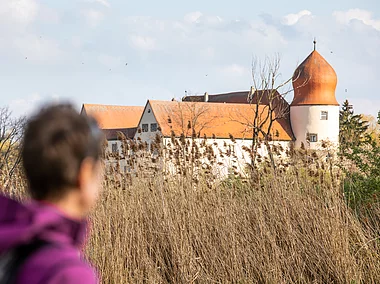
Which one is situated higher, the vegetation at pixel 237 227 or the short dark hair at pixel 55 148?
the short dark hair at pixel 55 148

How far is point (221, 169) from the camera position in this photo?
317 inches

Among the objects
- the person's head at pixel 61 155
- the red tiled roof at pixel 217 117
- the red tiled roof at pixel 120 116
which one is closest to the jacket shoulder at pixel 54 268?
the person's head at pixel 61 155

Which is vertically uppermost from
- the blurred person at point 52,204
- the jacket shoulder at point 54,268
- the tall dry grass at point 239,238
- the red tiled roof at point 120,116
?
the red tiled roof at point 120,116

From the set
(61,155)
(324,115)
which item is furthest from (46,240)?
(324,115)

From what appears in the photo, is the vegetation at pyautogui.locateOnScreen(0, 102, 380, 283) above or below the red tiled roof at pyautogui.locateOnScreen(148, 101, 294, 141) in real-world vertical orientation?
below

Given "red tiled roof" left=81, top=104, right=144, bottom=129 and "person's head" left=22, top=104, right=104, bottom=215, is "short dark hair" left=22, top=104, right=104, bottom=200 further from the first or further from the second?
"red tiled roof" left=81, top=104, right=144, bottom=129

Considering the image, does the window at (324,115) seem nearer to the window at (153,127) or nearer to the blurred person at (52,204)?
the window at (153,127)

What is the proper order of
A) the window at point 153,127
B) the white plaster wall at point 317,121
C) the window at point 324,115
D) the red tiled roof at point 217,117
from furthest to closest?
the window at point 324,115 < the white plaster wall at point 317,121 < the window at point 153,127 < the red tiled roof at point 217,117

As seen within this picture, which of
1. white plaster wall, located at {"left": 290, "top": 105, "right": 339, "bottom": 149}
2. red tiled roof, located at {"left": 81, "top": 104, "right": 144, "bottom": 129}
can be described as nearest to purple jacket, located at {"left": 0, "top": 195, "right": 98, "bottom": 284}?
white plaster wall, located at {"left": 290, "top": 105, "right": 339, "bottom": 149}

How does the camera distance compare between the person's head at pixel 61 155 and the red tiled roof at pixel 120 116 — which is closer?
the person's head at pixel 61 155

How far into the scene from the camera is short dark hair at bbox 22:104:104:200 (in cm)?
130

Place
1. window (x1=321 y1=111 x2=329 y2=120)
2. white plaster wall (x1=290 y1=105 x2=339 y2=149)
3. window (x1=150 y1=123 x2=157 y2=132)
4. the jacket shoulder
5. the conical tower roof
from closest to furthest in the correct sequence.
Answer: the jacket shoulder
window (x1=150 y1=123 x2=157 y2=132)
the conical tower roof
white plaster wall (x1=290 y1=105 x2=339 y2=149)
window (x1=321 y1=111 x2=329 y2=120)

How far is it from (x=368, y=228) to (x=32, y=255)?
549cm

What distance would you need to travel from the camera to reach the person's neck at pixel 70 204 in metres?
1.36
